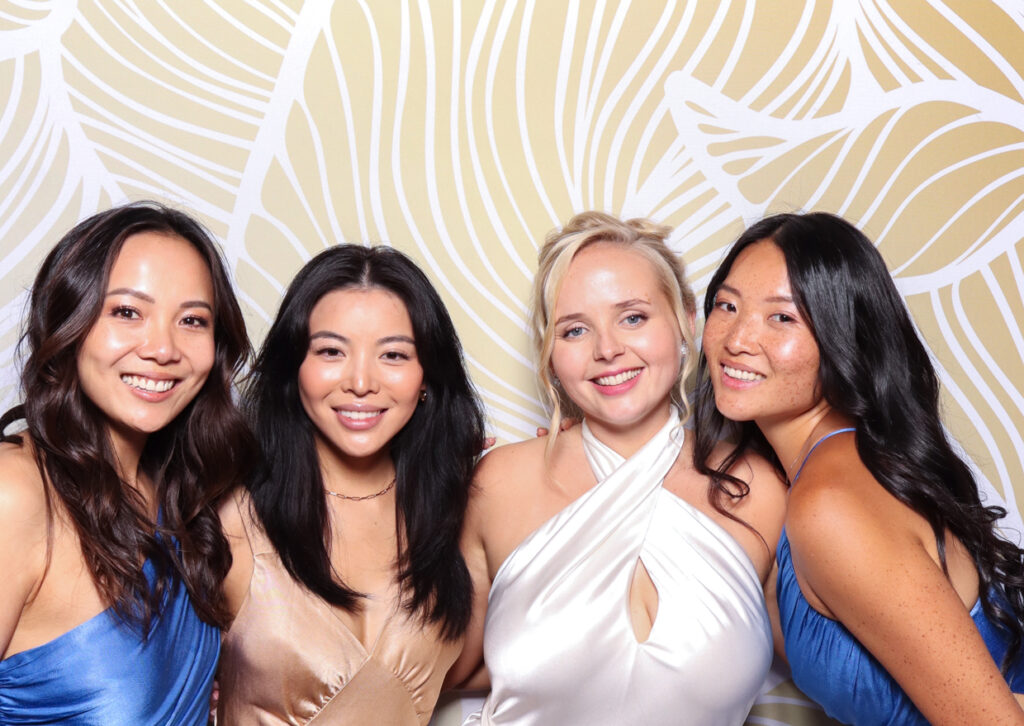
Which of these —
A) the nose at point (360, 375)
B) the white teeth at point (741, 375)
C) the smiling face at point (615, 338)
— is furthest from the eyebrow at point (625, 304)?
the nose at point (360, 375)

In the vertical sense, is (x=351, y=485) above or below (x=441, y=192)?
below

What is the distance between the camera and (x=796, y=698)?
120 inches

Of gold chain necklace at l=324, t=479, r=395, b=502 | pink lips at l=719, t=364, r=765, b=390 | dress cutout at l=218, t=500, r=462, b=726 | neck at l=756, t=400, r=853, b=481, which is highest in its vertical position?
pink lips at l=719, t=364, r=765, b=390

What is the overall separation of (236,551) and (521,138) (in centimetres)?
151

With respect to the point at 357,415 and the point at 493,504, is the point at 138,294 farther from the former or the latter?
the point at 493,504

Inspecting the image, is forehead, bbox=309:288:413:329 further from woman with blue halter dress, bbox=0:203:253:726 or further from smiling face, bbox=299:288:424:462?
woman with blue halter dress, bbox=0:203:253:726

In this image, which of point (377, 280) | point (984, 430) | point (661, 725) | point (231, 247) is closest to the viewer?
point (661, 725)

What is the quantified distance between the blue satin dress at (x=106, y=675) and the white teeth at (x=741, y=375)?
1344 mm

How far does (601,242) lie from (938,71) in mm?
1408

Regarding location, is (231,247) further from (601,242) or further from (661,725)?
(661,725)

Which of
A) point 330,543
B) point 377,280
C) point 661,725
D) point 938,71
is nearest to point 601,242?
point 377,280

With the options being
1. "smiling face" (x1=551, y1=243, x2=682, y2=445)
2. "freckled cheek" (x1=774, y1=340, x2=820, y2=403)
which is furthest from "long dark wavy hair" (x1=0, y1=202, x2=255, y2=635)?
"freckled cheek" (x1=774, y1=340, x2=820, y2=403)

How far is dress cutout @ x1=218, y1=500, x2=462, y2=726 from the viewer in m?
2.34

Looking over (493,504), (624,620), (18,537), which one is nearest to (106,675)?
(18,537)
